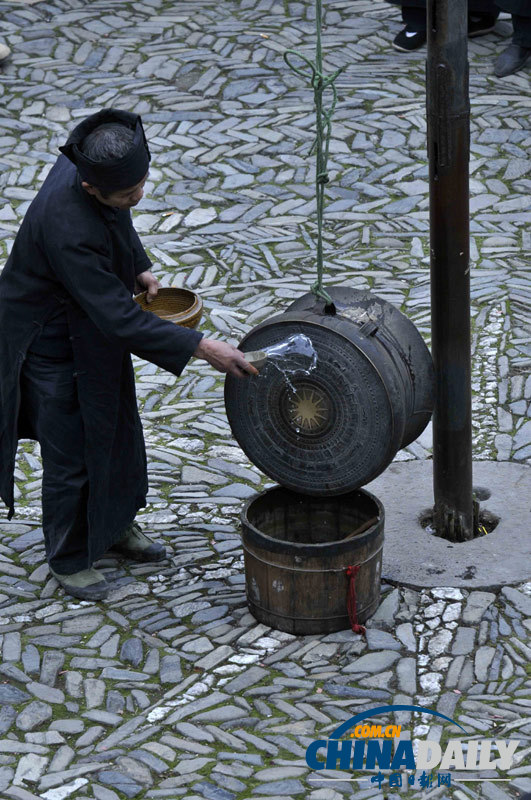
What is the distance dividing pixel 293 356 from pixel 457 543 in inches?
58.6

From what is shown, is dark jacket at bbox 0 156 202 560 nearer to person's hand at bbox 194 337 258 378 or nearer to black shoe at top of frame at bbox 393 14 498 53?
person's hand at bbox 194 337 258 378

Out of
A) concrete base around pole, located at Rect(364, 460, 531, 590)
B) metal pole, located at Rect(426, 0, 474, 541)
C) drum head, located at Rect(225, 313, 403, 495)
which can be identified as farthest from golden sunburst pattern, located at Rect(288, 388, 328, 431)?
concrete base around pole, located at Rect(364, 460, 531, 590)

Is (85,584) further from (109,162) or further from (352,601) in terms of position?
(109,162)

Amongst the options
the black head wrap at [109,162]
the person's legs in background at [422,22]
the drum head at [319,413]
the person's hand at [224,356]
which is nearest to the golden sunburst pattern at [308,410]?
the drum head at [319,413]

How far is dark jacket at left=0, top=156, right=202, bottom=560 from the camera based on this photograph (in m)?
5.15

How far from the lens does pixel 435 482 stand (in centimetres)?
609

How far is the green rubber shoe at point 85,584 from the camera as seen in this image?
5.80 meters

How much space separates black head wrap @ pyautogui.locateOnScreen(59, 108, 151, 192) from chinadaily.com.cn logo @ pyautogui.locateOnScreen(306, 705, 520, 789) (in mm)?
2351

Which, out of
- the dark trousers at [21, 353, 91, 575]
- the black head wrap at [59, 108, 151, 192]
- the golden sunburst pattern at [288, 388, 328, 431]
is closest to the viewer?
the black head wrap at [59, 108, 151, 192]

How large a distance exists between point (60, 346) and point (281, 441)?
1.08 metres

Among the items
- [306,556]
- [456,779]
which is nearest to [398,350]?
[306,556]

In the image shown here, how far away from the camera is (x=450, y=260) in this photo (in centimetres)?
565

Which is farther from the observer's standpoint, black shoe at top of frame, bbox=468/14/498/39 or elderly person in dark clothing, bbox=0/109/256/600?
black shoe at top of frame, bbox=468/14/498/39

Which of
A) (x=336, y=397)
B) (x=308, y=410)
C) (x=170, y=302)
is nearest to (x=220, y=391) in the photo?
(x=170, y=302)
